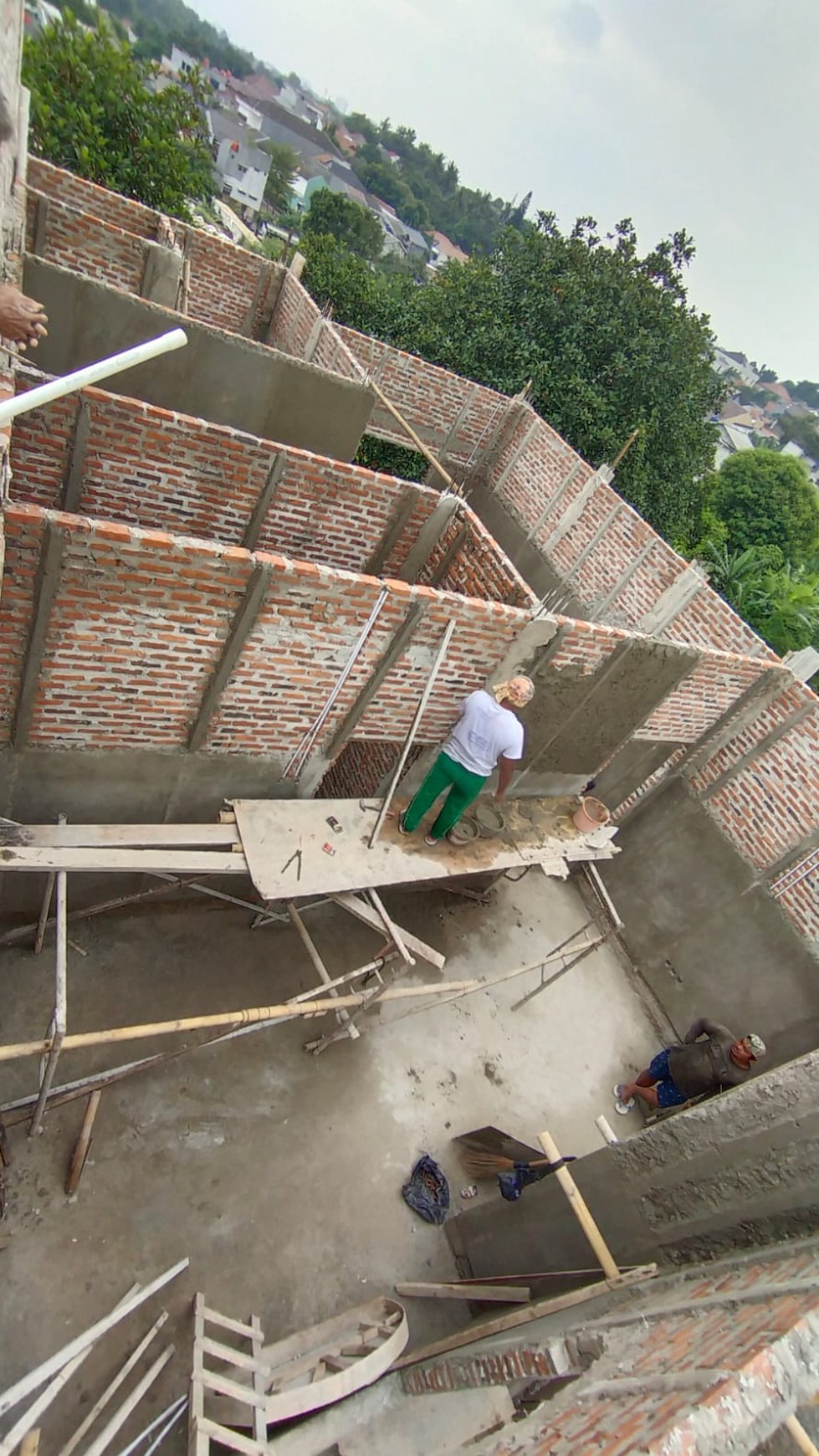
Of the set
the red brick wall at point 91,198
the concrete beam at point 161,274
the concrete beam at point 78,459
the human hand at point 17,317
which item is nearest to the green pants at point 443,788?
the concrete beam at point 78,459

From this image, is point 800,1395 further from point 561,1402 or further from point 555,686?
point 555,686

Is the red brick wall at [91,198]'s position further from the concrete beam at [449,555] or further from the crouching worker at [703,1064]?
the crouching worker at [703,1064]

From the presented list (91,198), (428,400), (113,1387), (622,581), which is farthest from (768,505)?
(113,1387)

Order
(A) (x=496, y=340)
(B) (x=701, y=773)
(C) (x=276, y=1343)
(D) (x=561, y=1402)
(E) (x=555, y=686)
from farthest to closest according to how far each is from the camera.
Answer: (A) (x=496, y=340)
(B) (x=701, y=773)
(E) (x=555, y=686)
(C) (x=276, y=1343)
(D) (x=561, y=1402)

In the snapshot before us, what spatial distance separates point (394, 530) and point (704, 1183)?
5.72 meters

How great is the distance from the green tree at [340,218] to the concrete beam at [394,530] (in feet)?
154

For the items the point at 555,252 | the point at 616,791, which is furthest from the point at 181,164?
the point at 616,791

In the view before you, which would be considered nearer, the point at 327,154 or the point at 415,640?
the point at 415,640

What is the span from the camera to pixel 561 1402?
8.45 feet

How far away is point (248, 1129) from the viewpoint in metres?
4.90

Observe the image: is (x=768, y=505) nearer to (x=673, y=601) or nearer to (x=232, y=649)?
(x=673, y=601)

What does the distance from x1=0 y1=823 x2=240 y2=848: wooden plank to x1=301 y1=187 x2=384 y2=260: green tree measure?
50.4 metres

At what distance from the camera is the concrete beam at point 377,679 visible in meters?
4.60

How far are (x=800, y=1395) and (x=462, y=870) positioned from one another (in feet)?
11.1
